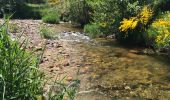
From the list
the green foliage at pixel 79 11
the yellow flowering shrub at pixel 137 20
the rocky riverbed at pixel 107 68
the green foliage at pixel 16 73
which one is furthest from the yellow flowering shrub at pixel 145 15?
the green foliage at pixel 16 73

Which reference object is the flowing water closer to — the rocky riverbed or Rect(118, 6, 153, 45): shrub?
the rocky riverbed

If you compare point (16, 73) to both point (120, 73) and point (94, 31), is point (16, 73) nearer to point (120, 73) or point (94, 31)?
point (120, 73)

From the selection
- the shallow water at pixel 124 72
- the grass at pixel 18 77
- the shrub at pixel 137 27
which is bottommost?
the shallow water at pixel 124 72

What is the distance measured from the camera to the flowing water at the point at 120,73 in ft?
40.6

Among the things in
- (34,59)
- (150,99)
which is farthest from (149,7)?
(34,59)

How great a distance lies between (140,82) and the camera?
13953 mm

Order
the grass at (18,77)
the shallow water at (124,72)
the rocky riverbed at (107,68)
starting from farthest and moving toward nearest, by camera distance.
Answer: the shallow water at (124,72)
the rocky riverbed at (107,68)
the grass at (18,77)

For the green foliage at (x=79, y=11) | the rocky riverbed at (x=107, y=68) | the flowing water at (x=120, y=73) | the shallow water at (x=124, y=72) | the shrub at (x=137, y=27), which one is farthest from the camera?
the green foliage at (x=79, y=11)

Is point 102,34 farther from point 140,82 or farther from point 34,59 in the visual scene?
point 34,59

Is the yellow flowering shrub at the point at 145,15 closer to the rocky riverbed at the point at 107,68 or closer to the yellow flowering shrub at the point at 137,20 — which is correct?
the yellow flowering shrub at the point at 137,20

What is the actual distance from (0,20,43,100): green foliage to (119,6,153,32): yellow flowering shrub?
54.4 feet

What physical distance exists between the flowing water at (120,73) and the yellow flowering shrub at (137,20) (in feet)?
3.74

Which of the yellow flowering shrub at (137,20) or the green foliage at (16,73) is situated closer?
the green foliage at (16,73)

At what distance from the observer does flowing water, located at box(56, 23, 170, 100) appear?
12.4 meters
